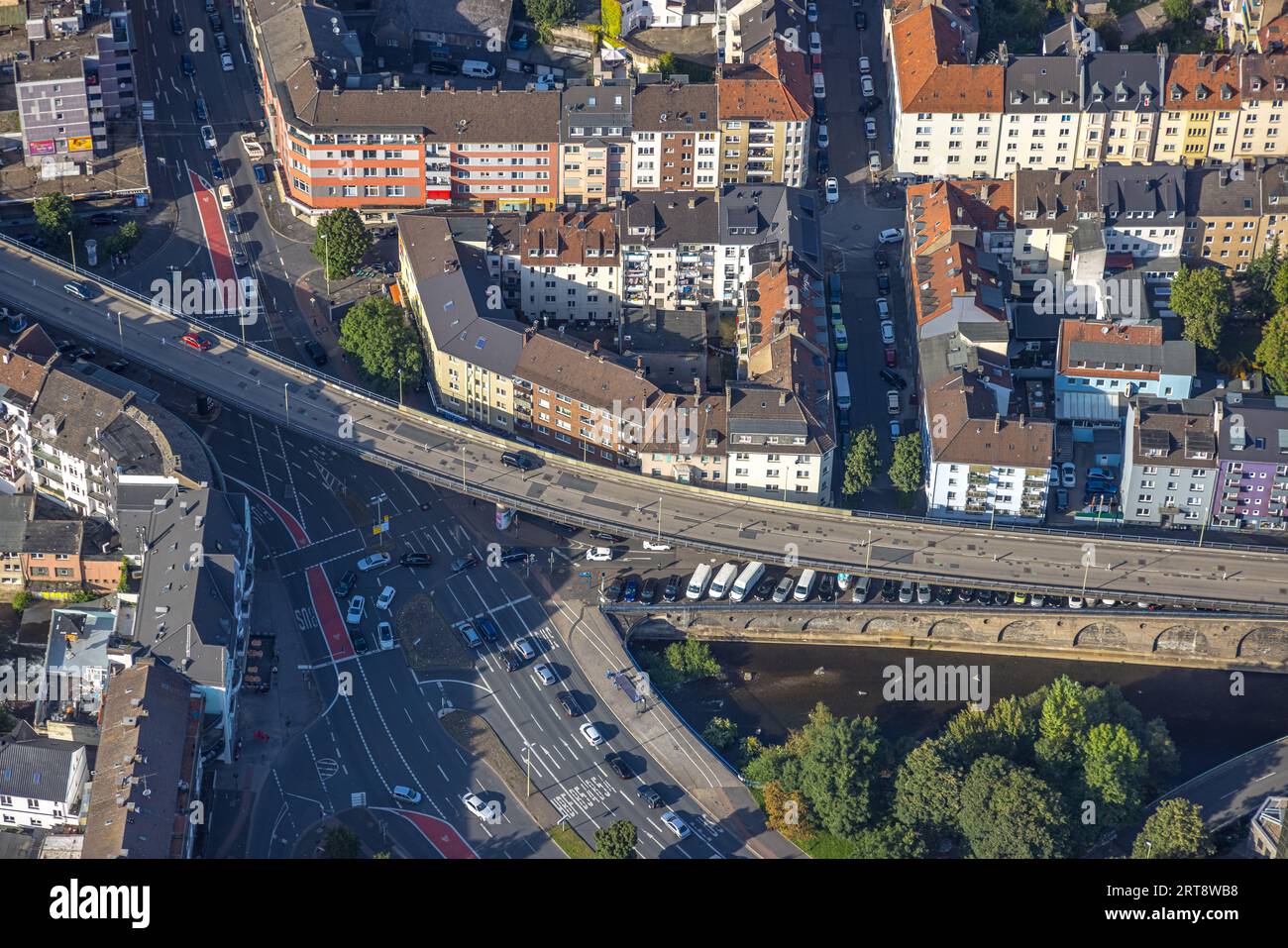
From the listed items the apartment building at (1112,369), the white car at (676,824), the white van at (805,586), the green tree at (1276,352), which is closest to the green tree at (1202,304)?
the green tree at (1276,352)

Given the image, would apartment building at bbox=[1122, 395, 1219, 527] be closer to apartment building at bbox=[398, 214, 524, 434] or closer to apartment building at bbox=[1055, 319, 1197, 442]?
apartment building at bbox=[1055, 319, 1197, 442]

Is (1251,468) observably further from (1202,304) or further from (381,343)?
(381,343)

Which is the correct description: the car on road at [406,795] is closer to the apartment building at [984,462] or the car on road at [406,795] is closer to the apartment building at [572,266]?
the apartment building at [984,462]

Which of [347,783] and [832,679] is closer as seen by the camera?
[347,783]

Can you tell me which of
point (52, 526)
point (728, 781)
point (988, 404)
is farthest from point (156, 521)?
point (988, 404)

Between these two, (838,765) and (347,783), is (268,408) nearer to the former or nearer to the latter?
(347,783)

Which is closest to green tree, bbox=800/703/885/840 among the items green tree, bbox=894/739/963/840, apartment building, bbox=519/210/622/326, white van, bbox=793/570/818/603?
green tree, bbox=894/739/963/840
